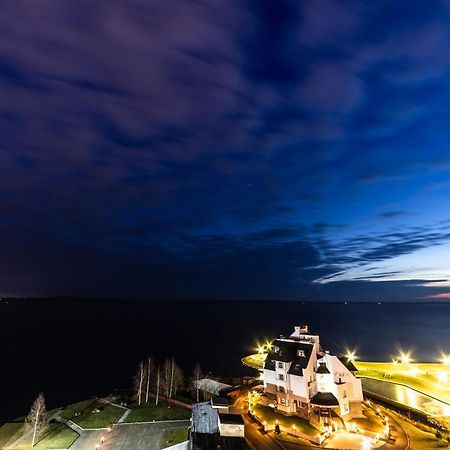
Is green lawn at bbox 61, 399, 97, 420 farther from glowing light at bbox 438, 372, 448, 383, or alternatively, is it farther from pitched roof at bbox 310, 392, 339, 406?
glowing light at bbox 438, 372, 448, 383

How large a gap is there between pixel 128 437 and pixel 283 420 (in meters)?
22.2

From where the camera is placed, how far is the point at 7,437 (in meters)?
50.5

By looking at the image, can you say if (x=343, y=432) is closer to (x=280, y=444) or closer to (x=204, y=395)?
(x=280, y=444)

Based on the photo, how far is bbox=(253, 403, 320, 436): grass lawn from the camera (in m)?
43.8

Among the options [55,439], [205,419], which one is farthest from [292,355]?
[55,439]

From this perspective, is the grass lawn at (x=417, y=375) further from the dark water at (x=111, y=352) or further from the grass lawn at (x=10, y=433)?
the grass lawn at (x=10, y=433)

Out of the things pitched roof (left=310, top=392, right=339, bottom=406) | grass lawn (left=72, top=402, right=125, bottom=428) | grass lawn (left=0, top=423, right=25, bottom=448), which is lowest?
grass lawn (left=0, top=423, right=25, bottom=448)

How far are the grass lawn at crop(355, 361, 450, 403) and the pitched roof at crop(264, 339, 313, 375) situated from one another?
3070 centimetres

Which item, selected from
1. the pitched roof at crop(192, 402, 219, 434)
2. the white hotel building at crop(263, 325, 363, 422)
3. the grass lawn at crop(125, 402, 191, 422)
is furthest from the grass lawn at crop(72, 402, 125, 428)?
the white hotel building at crop(263, 325, 363, 422)

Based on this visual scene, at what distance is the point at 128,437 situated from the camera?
47156 millimetres

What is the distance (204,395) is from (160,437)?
18753 millimetres

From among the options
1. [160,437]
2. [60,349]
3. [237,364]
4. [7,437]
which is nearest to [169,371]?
[160,437]

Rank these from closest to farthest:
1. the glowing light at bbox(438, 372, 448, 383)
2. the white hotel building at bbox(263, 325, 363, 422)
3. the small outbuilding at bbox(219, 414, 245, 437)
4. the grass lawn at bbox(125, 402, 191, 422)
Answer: the small outbuilding at bbox(219, 414, 245, 437) → the white hotel building at bbox(263, 325, 363, 422) → the grass lawn at bbox(125, 402, 191, 422) → the glowing light at bbox(438, 372, 448, 383)

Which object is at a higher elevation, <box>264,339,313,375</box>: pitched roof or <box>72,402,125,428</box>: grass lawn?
<box>264,339,313,375</box>: pitched roof
